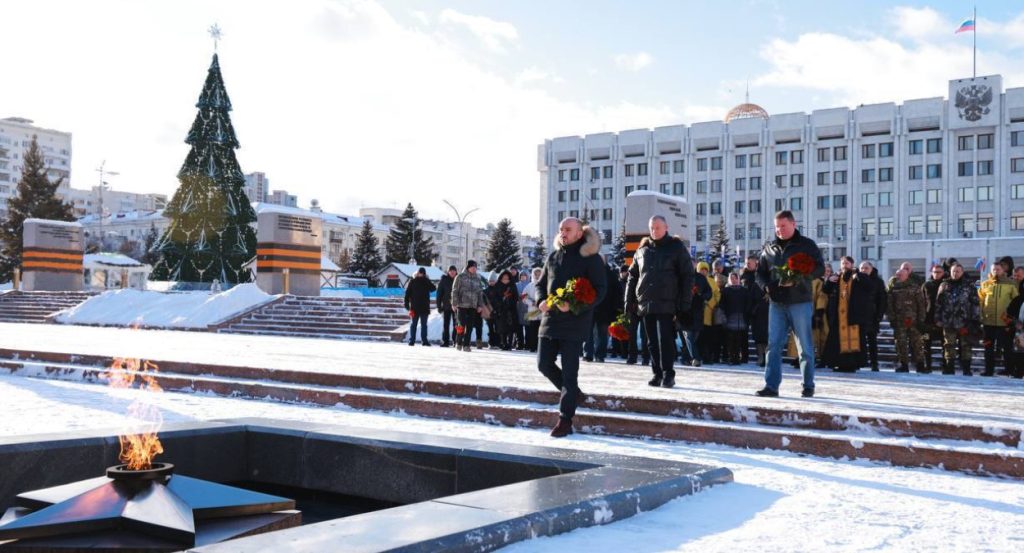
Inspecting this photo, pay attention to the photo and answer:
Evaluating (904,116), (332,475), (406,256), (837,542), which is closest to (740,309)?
(332,475)

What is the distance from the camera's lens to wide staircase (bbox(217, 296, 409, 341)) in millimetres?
22953

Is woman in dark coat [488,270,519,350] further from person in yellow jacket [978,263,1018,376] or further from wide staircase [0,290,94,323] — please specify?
wide staircase [0,290,94,323]

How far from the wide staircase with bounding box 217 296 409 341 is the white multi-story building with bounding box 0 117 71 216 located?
120242 mm

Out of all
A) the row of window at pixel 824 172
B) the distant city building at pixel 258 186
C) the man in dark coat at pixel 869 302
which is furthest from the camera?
the distant city building at pixel 258 186

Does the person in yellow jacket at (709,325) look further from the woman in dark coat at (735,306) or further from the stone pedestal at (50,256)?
the stone pedestal at (50,256)

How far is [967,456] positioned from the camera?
557 cm

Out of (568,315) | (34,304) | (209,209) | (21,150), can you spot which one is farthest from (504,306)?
(21,150)

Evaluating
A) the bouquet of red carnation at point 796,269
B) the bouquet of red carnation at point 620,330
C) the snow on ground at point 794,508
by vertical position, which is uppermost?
the bouquet of red carnation at point 796,269

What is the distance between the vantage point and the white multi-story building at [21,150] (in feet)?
450

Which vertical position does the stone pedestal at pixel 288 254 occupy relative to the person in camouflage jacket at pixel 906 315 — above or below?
above

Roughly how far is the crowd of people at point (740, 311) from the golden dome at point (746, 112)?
79.8 m

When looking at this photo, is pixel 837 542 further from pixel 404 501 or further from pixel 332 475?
pixel 332 475

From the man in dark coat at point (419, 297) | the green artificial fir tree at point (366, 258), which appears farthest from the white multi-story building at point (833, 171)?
the man in dark coat at point (419, 297)

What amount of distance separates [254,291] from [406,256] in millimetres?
43629
